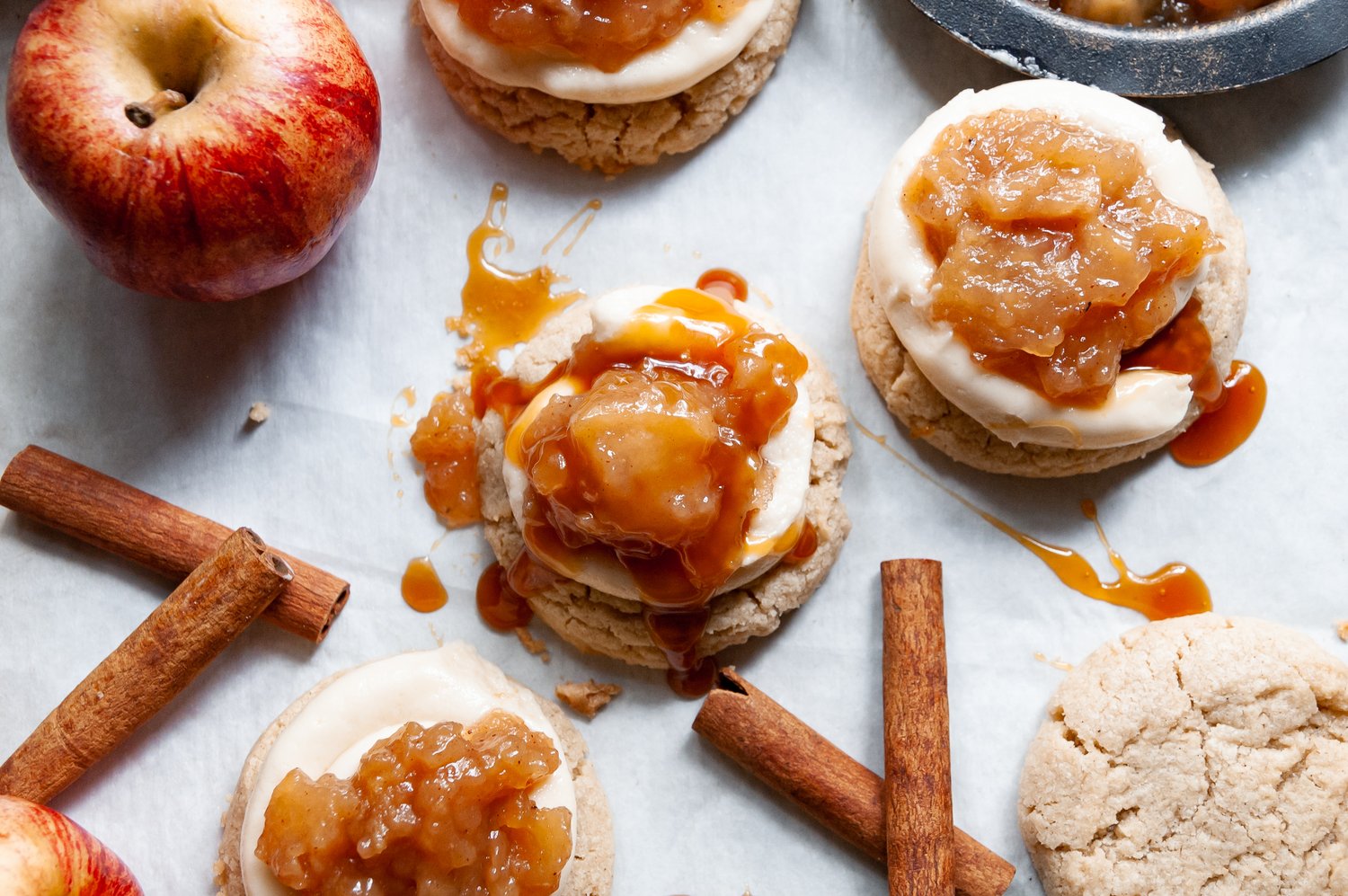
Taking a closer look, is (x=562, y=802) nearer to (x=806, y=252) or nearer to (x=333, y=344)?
(x=333, y=344)

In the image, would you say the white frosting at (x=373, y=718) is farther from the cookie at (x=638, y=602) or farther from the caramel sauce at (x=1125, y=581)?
the caramel sauce at (x=1125, y=581)

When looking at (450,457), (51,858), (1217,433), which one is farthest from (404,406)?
(1217,433)

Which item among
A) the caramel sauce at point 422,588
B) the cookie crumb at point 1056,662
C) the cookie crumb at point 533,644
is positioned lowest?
the cookie crumb at point 533,644

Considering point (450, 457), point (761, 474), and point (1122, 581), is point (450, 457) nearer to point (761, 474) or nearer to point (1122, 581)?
point (761, 474)

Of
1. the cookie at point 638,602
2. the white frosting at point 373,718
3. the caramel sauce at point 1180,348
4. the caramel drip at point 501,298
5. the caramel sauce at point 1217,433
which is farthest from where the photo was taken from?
the caramel drip at point 501,298

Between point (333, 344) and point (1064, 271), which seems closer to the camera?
point (1064, 271)

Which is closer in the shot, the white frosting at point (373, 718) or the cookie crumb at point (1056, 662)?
the white frosting at point (373, 718)

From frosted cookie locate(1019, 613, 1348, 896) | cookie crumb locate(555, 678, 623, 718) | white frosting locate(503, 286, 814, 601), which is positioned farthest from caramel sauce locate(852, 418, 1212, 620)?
cookie crumb locate(555, 678, 623, 718)

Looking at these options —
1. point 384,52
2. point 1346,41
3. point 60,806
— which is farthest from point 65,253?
point 1346,41

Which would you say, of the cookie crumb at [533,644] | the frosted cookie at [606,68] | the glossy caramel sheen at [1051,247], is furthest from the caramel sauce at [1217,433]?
the cookie crumb at [533,644]
